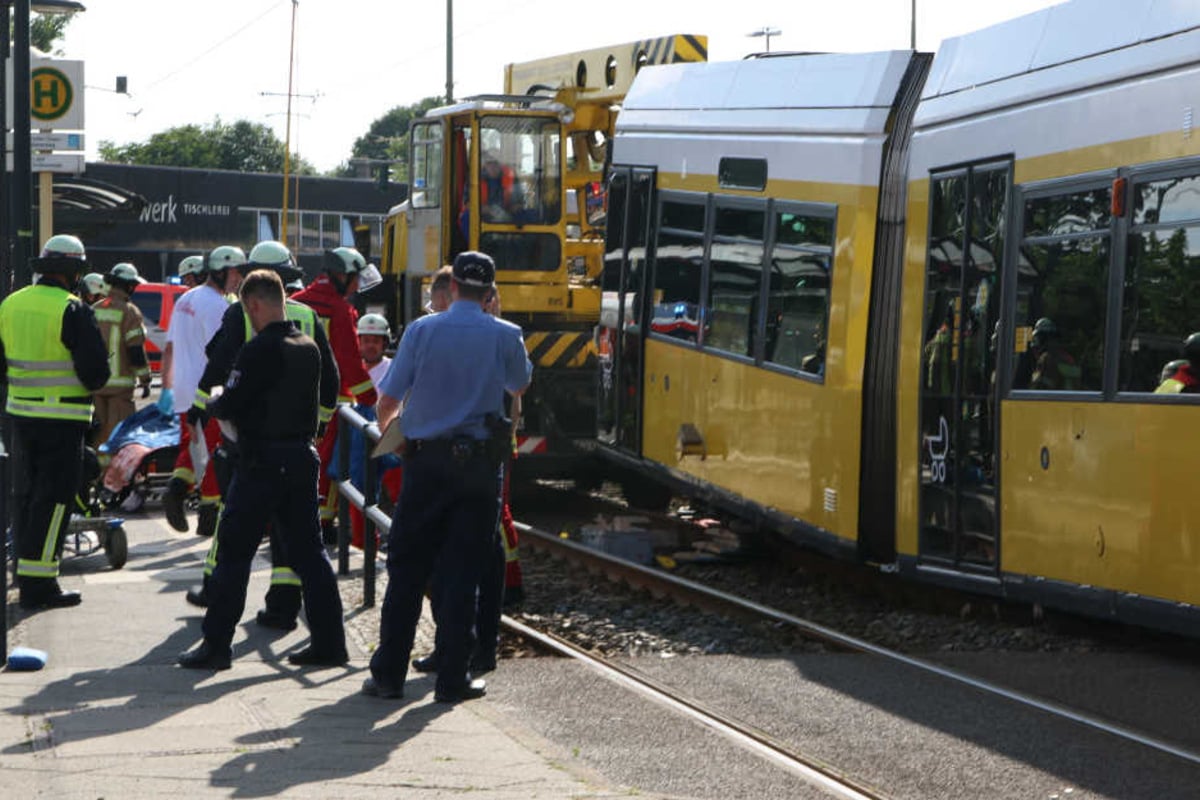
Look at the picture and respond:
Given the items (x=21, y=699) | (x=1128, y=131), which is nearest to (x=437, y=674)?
(x=21, y=699)

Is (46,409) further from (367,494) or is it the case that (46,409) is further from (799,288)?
(799,288)

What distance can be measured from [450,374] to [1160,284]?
3.16 m

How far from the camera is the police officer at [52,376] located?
1005 centimetres

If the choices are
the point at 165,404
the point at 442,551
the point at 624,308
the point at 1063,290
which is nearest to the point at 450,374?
the point at 442,551

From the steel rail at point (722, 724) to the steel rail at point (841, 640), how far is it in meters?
1.21

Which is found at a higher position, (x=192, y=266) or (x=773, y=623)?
(x=192, y=266)

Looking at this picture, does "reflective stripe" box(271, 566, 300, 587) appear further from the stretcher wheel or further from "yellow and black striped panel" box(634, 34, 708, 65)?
"yellow and black striped panel" box(634, 34, 708, 65)

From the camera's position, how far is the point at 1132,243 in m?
8.88

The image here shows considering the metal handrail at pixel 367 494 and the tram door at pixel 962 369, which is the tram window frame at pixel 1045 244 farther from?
the metal handrail at pixel 367 494

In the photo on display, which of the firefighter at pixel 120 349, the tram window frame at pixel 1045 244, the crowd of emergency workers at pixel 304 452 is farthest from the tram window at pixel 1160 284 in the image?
the firefighter at pixel 120 349

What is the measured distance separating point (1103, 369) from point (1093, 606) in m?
1.09

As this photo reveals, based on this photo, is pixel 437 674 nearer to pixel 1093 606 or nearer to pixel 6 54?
pixel 1093 606

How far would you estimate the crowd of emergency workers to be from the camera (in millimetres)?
7863

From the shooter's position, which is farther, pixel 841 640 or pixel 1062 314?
pixel 841 640
